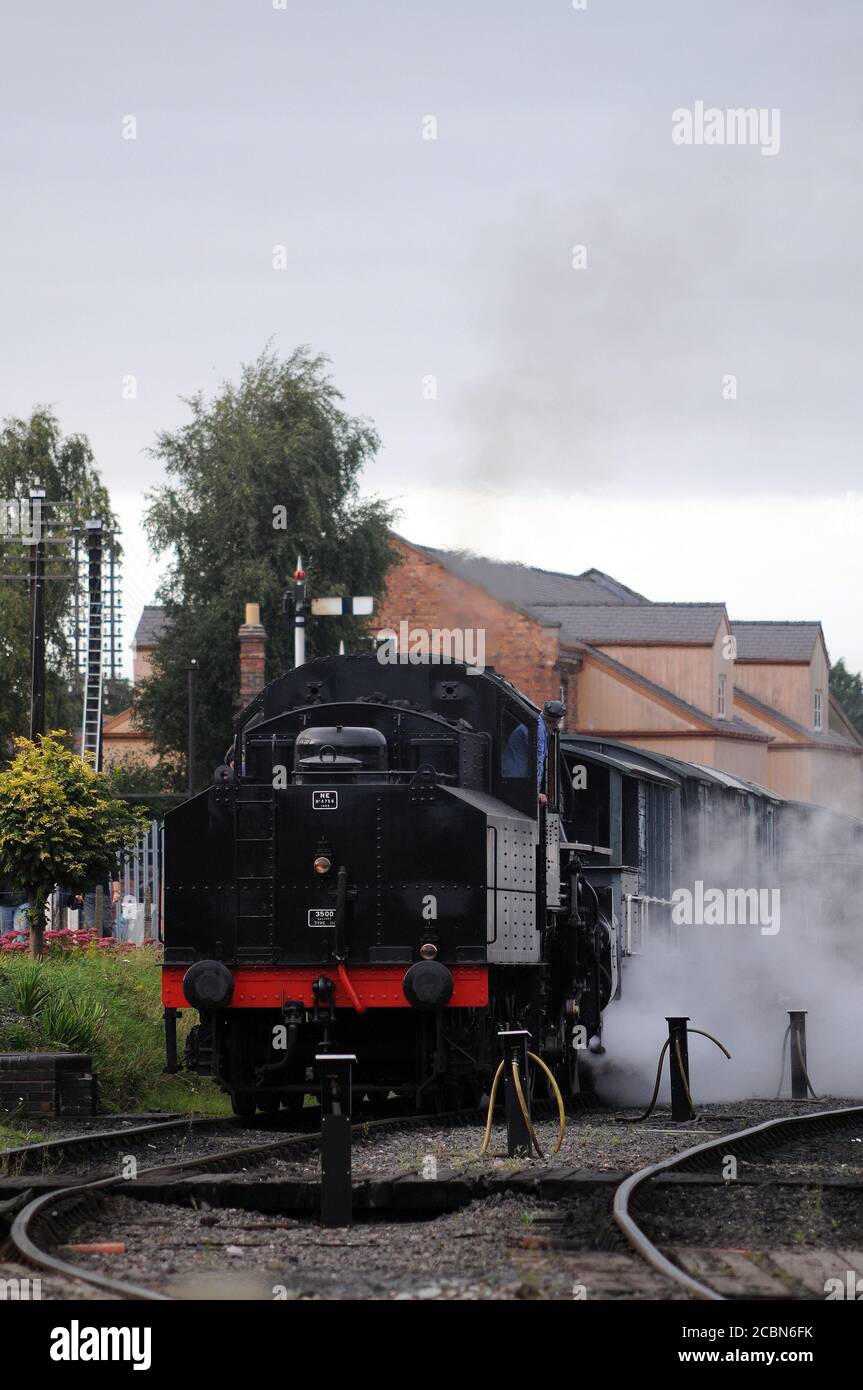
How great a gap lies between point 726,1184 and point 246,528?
4303 cm

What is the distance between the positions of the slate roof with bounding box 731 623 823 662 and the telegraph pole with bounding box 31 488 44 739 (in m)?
36.8

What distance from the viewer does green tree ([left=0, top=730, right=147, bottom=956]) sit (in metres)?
21.7

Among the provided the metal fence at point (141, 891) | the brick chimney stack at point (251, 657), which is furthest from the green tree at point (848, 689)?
the metal fence at point (141, 891)

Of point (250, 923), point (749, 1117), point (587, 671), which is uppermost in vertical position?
point (587, 671)

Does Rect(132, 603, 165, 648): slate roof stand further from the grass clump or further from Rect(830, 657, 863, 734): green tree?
Rect(830, 657, 863, 734): green tree

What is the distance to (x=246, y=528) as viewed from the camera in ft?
171

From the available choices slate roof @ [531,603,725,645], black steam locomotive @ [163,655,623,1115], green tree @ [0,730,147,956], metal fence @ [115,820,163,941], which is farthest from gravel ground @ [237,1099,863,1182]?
slate roof @ [531,603,725,645]

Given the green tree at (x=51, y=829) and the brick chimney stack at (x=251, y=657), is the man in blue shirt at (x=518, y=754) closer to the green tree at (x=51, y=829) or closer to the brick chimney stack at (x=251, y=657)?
the green tree at (x=51, y=829)

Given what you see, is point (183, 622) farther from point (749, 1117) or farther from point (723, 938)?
point (749, 1117)

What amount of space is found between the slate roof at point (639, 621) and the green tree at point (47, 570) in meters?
13.7

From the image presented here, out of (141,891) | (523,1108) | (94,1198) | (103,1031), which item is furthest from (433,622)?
(94,1198)

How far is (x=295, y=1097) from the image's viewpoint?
15.2 m
